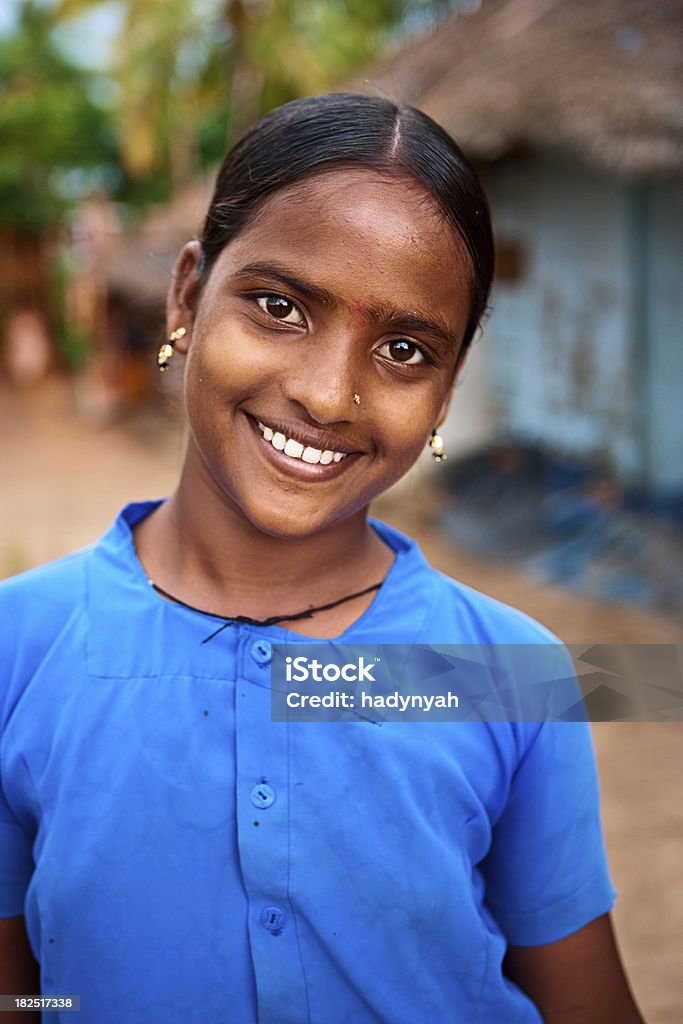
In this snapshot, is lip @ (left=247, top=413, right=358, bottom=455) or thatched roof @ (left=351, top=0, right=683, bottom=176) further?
thatched roof @ (left=351, top=0, right=683, bottom=176)

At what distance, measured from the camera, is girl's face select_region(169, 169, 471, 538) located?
39.1 inches

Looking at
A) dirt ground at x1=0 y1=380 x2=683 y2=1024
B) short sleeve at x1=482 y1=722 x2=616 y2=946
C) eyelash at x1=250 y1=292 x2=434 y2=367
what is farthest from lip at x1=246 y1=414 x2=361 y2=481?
dirt ground at x1=0 y1=380 x2=683 y2=1024

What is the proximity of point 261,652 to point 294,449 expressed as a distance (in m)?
0.23

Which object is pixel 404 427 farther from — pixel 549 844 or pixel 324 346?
pixel 549 844

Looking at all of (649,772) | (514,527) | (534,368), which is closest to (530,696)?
(649,772)

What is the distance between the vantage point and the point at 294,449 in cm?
103

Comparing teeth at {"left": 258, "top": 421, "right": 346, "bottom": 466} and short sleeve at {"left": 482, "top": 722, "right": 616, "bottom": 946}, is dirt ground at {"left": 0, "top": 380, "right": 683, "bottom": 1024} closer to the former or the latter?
short sleeve at {"left": 482, "top": 722, "right": 616, "bottom": 946}

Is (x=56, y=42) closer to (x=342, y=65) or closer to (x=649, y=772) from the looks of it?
(x=342, y=65)

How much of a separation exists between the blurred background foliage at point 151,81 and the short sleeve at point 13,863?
9867 mm

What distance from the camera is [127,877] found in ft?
3.33

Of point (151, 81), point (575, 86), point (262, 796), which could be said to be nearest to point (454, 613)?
point (262, 796)

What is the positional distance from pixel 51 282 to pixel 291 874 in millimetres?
16545

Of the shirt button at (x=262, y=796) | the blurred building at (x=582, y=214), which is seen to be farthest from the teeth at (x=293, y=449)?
the blurred building at (x=582, y=214)

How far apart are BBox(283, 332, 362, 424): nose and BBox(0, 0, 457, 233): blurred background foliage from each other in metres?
9.69
